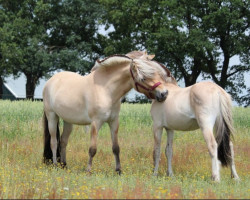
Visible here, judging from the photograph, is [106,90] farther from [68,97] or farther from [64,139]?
[64,139]

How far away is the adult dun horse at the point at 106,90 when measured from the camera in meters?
7.43

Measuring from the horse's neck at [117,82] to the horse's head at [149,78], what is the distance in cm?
27

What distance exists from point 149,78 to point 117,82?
0.69 m

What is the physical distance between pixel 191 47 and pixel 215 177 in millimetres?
24544

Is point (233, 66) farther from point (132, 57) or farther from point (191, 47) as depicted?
point (132, 57)

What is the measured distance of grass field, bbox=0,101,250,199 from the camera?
557 cm

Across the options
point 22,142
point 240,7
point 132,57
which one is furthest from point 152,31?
point 132,57

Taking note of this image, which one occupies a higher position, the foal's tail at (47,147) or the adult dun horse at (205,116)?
the adult dun horse at (205,116)

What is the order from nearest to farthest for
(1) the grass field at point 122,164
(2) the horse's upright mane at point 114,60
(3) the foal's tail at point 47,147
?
(1) the grass field at point 122,164 → (2) the horse's upright mane at point 114,60 → (3) the foal's tail at point 47,147

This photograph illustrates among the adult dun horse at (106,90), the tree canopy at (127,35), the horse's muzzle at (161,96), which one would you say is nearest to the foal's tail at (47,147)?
the adult dun horse at (106,90)

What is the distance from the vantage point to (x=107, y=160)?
9.68 meters

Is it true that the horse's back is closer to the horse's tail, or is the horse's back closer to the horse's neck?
the horse's neck

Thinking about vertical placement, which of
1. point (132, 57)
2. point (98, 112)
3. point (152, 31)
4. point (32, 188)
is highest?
point (152, 31)

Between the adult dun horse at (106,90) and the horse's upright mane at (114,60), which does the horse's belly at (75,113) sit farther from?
the horse's upright mane at (114,60)
